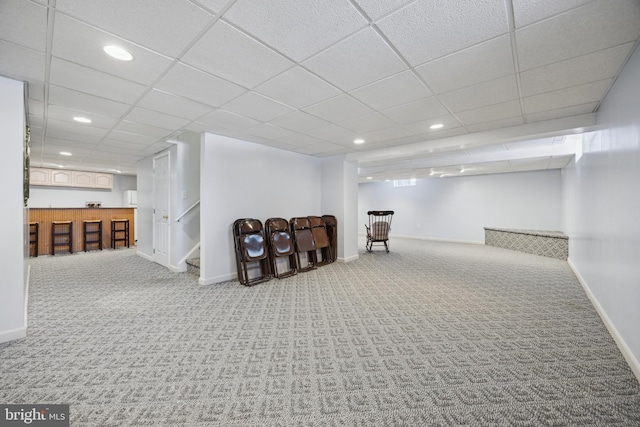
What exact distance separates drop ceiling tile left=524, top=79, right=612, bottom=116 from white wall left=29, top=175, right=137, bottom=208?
36.1 ft

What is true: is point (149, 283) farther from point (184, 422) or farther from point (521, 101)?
point (521, 101)

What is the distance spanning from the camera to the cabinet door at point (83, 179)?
7.92 metres

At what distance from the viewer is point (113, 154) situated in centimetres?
554

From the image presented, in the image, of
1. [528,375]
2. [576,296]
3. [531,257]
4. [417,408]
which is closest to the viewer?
[417,408]

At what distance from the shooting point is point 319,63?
203cm

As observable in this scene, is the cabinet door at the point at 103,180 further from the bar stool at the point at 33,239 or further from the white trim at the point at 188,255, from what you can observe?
the white trim at the point at 188,255

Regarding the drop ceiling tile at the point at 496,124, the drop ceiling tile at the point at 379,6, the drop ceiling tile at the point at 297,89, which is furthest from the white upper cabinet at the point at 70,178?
the drop ceiling tile at the point at 496,124

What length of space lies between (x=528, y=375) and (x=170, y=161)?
5556 millimetres

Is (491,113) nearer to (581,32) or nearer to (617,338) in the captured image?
(581,32)

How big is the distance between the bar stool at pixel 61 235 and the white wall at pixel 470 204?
31.3ft

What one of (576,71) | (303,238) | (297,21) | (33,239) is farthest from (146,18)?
(33,239)

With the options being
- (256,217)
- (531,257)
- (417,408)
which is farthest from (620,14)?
(531,257)

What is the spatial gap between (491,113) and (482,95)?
0.67 meters

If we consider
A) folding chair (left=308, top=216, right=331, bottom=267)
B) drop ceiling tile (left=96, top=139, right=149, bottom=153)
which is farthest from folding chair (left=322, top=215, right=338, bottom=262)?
drop ceiling tile (left=96, top=139, right=149, bottom=153)
